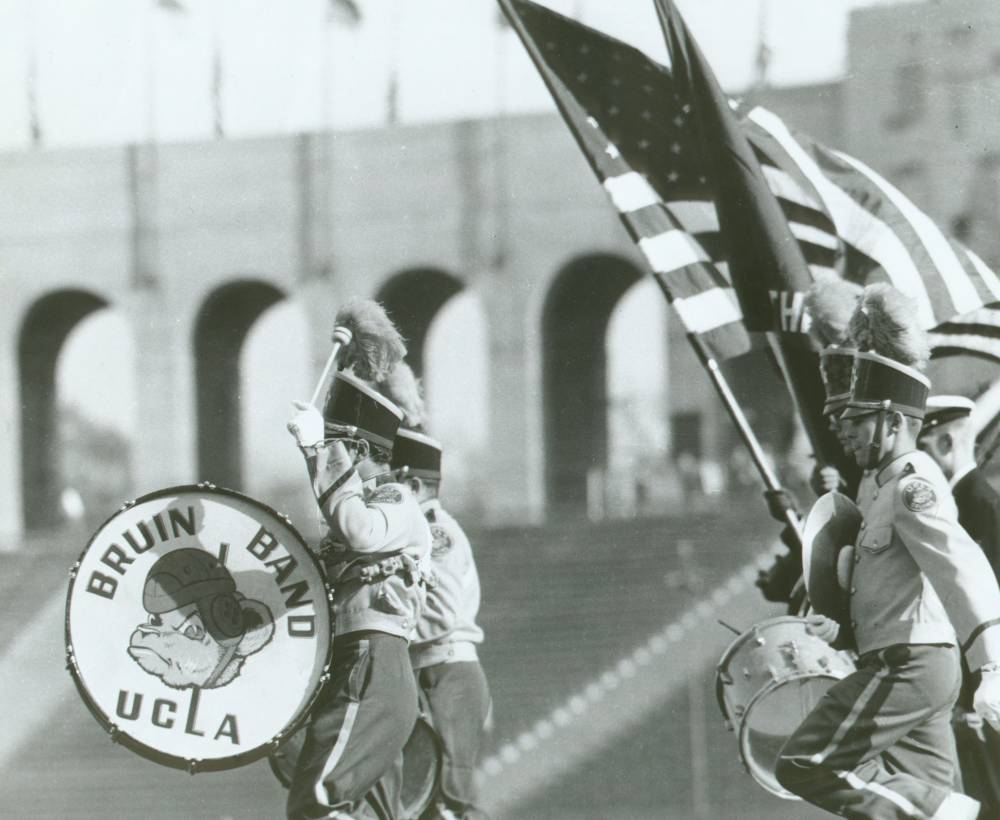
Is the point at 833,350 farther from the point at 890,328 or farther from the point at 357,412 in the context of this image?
the point at 357,412

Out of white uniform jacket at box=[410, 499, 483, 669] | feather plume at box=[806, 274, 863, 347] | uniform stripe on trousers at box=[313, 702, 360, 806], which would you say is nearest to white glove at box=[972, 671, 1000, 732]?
feather plume at box=[806, 274, 863, 347]

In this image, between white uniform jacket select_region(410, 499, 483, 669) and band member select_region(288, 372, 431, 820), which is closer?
band member select_region(288, 372, 431, 820)

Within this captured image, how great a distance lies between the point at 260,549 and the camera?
16.7ft

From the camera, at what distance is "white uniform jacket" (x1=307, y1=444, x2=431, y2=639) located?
4.99 m

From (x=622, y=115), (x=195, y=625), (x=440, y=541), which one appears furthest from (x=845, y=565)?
(x=622, y=115)

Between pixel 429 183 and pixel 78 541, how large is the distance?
6401 millimetres

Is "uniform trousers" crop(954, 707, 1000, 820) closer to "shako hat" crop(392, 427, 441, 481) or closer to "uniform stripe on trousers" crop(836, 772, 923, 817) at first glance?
"uniform stripe on trousers" crop(836, 772, 923, 817)

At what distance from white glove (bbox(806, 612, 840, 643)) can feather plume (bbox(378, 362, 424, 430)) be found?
149 centimetres

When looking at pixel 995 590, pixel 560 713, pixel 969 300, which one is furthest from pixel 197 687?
pixel 560 713

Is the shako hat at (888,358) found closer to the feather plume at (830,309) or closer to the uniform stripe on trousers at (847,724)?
Answer: the feather plume at (830,309)

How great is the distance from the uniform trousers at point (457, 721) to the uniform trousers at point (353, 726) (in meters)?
1.31

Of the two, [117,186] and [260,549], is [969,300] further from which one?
[117,186]

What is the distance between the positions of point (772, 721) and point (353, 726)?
4.41ft

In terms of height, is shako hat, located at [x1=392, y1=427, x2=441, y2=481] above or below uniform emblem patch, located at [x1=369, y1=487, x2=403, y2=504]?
below
